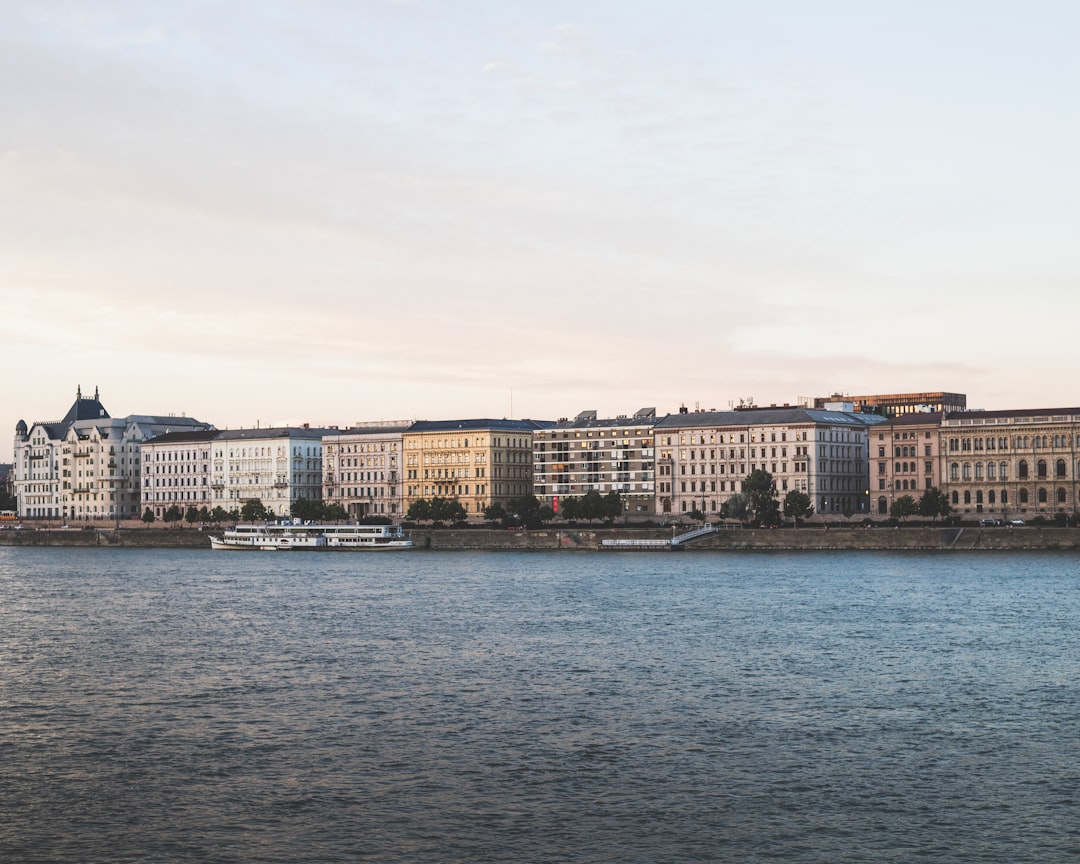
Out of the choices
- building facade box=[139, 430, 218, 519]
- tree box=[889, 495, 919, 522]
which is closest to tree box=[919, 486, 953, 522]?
tree box=[889, 495, 919, 522]

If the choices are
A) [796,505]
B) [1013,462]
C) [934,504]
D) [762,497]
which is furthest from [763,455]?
[934,504]

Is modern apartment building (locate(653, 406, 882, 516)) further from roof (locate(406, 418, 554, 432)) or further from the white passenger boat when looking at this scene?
the white passenger boat

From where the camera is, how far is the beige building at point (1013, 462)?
467ft

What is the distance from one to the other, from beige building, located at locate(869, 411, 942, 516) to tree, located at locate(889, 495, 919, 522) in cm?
1106

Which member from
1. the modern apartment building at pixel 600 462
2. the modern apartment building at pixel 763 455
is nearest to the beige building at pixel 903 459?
the modern apartment building at pixel 763 455

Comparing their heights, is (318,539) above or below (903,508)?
below

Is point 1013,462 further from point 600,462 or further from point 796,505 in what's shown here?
point 600,462

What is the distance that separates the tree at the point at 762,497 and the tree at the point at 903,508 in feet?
34.7

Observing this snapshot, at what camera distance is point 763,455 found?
162625 millimetres

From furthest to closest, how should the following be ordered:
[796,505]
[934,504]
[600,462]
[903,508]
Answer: [600,462], [796,505], [903,508], [934,504]

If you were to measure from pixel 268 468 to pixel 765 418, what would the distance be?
209 feet

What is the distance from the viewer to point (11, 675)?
152 feet

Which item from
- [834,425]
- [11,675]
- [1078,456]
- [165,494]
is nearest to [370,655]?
[11,675]

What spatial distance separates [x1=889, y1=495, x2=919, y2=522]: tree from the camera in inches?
5463
